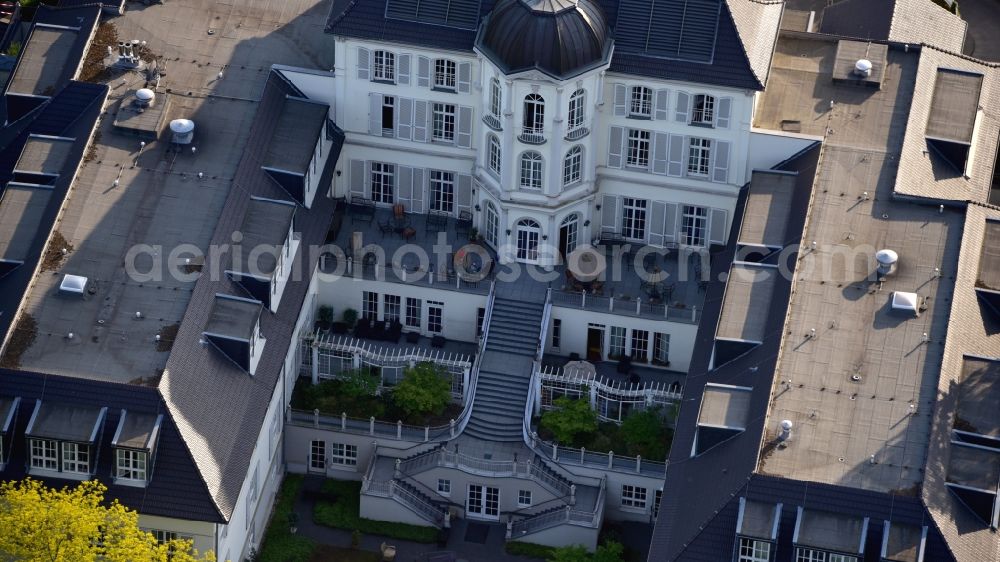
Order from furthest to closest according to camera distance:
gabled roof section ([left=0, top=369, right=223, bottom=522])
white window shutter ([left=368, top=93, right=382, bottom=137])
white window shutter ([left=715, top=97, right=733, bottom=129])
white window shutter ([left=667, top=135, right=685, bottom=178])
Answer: white window shutter ([left=368, top=93, right=382, bottom=137])
white window shutter ([left=667, top=135, right=685, bottom=178])
white window shutter ([left=715, top=97, right=733, bottom=129])
gabled roof section ([left=0, top=369, right=223, bottom=522])

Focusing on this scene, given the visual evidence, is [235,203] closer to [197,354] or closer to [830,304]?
[197,354]

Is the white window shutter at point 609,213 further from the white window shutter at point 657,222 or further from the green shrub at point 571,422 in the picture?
the green shrub at point 571,422

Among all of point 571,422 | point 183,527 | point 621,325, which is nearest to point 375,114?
point 621,325

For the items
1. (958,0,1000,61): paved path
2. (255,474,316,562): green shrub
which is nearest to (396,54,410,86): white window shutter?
(255,474,316,562): green shrub

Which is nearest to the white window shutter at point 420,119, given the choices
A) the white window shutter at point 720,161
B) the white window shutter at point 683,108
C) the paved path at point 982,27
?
the white window shutter at point 683,108

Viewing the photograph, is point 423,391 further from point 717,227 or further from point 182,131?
point 717,227

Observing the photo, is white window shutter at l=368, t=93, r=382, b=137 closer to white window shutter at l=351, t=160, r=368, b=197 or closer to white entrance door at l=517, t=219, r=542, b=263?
white window shutter at l=351, t=160, r=368, b=197
